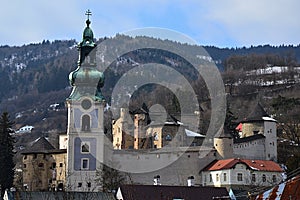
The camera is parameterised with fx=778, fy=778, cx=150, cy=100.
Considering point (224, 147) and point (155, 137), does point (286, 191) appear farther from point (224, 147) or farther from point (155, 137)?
point (155, 137)

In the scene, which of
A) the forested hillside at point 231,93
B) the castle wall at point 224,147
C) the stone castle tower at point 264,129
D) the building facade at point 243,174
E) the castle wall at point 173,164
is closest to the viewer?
the building facade at point 243,174

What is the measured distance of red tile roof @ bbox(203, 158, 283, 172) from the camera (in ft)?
216

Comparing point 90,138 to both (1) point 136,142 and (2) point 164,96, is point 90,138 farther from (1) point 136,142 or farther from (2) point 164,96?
(2) point 164,96

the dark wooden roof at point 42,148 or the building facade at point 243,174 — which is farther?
the dark wooden roof at point 42,148

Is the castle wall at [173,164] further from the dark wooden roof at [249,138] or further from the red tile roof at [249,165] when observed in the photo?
the dark wooden roof at [249,138]

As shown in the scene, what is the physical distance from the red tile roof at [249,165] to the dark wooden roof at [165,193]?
18802 mm

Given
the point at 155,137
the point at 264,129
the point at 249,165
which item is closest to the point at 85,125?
the point at 155,137

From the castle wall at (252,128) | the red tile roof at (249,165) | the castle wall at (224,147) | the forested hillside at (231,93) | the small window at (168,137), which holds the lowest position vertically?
the red tile roof at (249,165)

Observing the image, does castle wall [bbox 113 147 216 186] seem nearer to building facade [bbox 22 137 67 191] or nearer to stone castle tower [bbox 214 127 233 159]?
stone castle tower [bbox 214 127 233 159]

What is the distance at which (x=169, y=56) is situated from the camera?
553 ft

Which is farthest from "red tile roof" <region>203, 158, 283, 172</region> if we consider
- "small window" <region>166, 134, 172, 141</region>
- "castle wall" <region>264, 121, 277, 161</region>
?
"small window" <region>166, 134, 172, 141</region>

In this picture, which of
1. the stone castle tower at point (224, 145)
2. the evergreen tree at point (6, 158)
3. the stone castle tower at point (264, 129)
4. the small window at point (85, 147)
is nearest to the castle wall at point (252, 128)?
the stone castle tower at point (264, 129)

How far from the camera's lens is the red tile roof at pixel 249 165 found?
216ft

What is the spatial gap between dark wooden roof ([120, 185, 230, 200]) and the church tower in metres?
21.3
